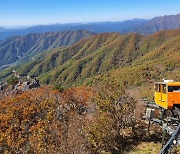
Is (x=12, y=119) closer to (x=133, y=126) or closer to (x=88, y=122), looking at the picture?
(x=88, y=122)

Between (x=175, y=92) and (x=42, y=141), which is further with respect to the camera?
(x=175, y=92)

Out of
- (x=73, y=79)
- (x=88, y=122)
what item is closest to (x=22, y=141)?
(x=88, y=122)

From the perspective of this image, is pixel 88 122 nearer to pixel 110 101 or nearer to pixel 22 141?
pixel 110 101

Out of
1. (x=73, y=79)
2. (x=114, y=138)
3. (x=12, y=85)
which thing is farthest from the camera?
(x=73, y=79)

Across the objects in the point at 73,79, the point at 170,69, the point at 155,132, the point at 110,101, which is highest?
the point at 110,101

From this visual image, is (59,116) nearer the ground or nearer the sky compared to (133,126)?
nearer the sky

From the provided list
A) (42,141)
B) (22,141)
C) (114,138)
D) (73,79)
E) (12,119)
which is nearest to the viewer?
(42,141)

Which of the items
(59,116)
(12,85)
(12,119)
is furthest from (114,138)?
(12,85)

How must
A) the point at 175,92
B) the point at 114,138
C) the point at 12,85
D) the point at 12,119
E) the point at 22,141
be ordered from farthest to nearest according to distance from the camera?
1. the point at 12,85
2. the point at 12,119
3. the point at 114,138
4. the point at 175,92
5. the point at 22,141

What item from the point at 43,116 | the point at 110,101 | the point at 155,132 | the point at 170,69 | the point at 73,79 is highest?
the point at 110,101
